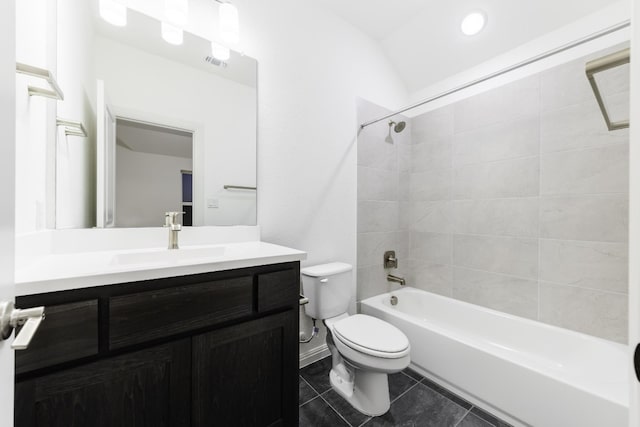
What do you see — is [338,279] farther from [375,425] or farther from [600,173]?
[600,173]

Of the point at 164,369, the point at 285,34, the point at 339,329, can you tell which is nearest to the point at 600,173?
the point at 339,329

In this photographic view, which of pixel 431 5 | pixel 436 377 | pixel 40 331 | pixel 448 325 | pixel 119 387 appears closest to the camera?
pixel 40 331

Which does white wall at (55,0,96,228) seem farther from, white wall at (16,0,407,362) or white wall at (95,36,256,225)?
white wall at (16,0,407,362)

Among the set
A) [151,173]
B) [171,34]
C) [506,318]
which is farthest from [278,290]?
[506,318]

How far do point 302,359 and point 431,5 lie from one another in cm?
269

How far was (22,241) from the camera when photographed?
2.67 ft

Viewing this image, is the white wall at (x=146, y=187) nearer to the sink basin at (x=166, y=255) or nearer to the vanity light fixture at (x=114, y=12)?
the sink basin at (x=166, y=255)

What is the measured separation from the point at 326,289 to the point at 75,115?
4.94 ft

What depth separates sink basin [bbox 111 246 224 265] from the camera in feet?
3.44

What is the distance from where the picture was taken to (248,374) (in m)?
1.00

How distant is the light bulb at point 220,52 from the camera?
1.40 m

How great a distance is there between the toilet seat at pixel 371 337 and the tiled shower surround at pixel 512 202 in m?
0.57

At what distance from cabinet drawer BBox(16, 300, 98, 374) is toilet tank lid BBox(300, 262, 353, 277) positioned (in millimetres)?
1067

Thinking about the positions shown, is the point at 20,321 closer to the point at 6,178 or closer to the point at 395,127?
the point at 6,178
